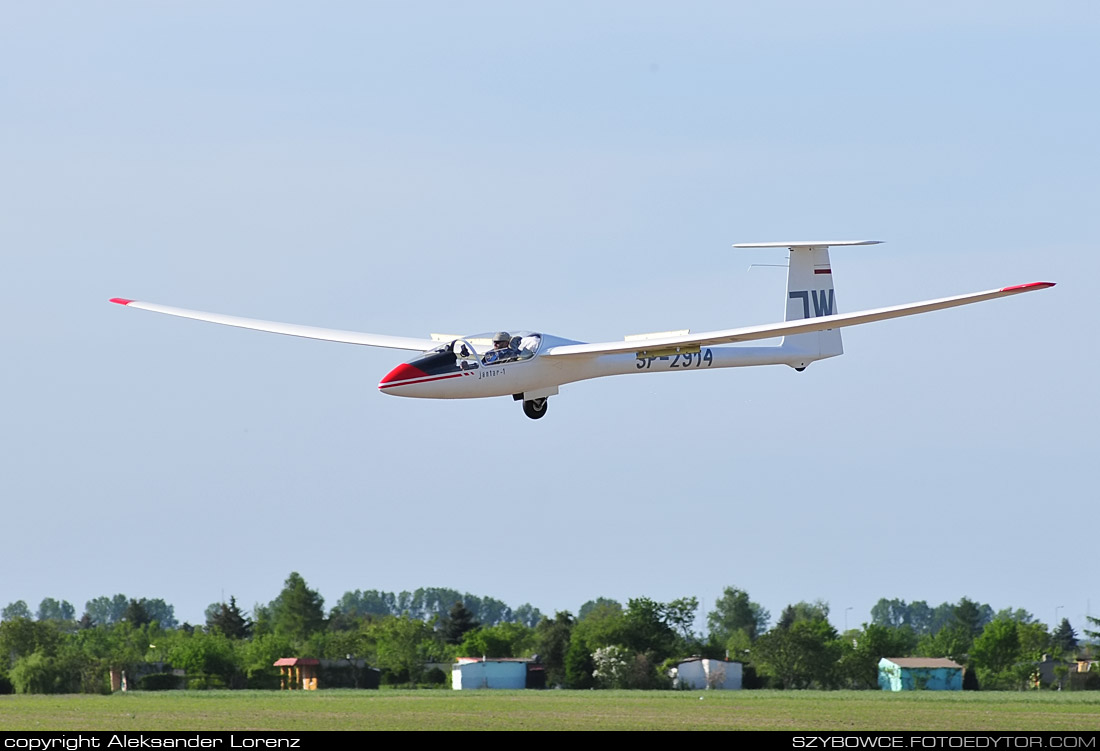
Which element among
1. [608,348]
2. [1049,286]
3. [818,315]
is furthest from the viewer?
[818,315]

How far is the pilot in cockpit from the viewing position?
30938 mm

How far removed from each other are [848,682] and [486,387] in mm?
54568

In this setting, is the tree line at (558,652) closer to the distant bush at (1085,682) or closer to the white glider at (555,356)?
the distant bush at (1085,682)

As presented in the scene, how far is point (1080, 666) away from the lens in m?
83.2

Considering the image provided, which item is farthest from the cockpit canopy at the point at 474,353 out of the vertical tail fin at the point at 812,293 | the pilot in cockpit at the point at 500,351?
the vertical tail fin at the point at 812,293

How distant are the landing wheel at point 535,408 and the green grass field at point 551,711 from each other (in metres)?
16.6

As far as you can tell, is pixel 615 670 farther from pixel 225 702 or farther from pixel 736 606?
pixel 736 606

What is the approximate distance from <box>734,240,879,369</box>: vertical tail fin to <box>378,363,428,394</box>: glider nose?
34.5 feet

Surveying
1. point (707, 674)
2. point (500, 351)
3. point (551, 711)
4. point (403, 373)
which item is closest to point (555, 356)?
point (500, 351)

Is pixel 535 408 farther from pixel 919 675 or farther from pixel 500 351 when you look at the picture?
pixel 919 675

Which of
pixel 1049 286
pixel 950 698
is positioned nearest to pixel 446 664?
pixel 950 698

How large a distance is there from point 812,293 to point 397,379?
11.7 m

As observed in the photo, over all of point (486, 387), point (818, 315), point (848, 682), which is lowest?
point (848, 682)

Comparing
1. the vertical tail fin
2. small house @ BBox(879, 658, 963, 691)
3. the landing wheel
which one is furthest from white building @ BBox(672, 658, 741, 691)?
the landing wheel
